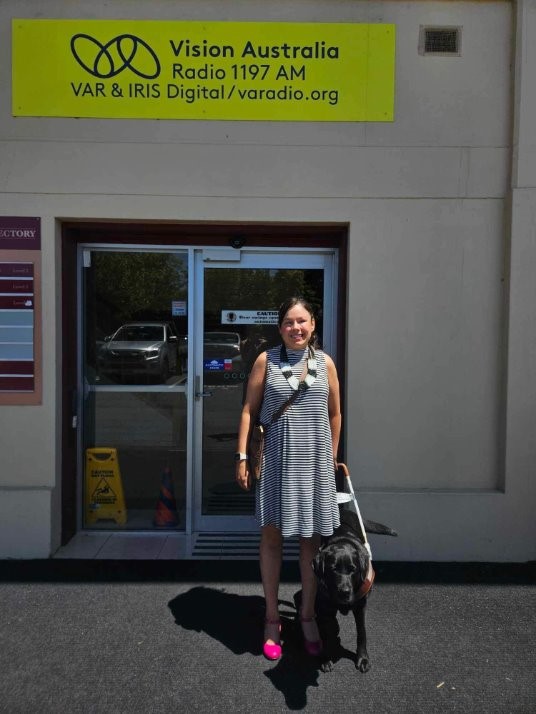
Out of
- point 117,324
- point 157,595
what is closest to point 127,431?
point 117,324

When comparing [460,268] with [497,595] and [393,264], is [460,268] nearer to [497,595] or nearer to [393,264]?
[393,264]

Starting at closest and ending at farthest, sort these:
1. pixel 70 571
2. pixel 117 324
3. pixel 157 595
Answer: pixel 157 595 → pixel 70 571 → pixel 117 324

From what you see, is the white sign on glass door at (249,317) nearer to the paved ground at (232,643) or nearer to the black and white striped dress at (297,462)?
the black and white striped dress at (297,462)

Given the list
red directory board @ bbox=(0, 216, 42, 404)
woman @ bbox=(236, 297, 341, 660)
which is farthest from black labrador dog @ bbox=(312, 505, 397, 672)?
red directory board @ bbox=(0, 216, 42, 404)

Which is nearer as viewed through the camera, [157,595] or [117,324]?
[157,595]

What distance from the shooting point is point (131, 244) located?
489 centimetres

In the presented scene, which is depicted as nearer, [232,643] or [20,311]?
[232,643]

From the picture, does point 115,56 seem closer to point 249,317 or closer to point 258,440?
point 249,317

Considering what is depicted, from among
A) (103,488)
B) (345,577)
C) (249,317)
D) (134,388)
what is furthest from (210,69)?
(345,577)

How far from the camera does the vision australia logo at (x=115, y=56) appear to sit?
441 cm

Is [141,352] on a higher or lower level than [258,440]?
higher

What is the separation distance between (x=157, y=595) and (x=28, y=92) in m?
3.68

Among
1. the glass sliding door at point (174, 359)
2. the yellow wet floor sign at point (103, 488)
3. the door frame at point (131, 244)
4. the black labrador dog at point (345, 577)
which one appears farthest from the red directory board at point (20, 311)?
the black labrador dog at point (345, 577)

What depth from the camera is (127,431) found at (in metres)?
5.01
